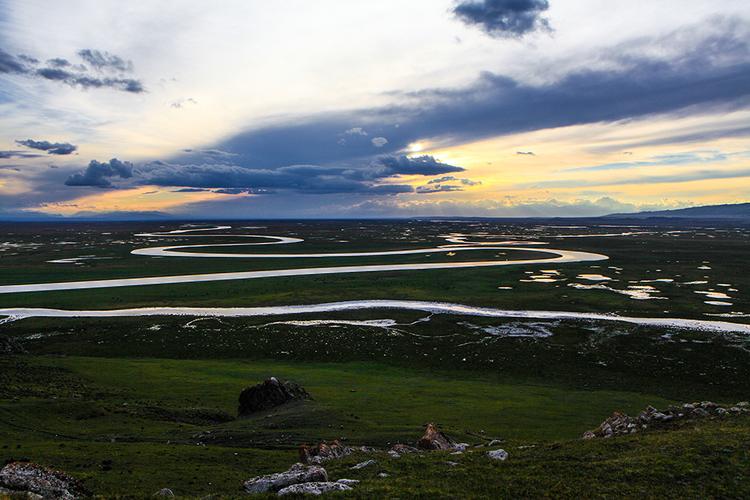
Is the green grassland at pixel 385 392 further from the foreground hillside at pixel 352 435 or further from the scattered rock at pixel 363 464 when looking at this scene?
the scattered rock at pixel 363 464

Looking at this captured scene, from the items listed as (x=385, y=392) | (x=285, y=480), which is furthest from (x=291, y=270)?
(x=285, y=480)

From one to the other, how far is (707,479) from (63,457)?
3043 centimetres

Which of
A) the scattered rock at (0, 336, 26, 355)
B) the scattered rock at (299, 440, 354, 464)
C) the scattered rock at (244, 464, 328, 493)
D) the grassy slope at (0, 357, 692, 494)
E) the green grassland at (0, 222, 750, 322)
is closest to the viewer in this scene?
the scattered rock at (244, 464, 328, 493)

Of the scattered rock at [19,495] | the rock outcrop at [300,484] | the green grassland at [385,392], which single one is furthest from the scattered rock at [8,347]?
the rock outcrop at [300,484]

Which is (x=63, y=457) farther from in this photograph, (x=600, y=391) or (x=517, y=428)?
(x=600, y=391)

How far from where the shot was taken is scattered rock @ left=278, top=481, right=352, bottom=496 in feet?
56.4

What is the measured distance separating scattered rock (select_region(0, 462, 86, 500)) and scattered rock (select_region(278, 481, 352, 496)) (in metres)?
A: 8.36

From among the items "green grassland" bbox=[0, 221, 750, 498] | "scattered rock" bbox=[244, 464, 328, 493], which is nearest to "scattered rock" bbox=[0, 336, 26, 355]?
"green grassland" bbox=[0, 221, 750, 498]

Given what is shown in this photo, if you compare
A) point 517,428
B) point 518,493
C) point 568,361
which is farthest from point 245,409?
point 568,361

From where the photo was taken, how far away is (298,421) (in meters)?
32.5

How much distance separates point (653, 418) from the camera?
27000mm

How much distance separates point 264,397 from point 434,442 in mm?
15726

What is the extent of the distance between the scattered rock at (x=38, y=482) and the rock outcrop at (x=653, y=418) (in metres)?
26.1

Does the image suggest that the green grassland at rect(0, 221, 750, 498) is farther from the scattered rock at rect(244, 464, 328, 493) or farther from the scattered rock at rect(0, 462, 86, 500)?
the scattered rock at rect(0, 462, 86, 500)
